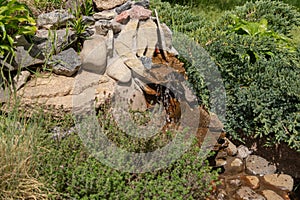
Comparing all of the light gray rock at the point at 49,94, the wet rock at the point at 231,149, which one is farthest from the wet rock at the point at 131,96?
the wet rock at the point at 231,149

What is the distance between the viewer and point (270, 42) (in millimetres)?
4520

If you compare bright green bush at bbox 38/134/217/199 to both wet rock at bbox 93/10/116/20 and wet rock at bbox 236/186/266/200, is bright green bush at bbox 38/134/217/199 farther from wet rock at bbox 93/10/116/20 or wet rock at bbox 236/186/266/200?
wet rock at bbox 93/10/116/20

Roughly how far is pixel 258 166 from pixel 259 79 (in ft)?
3.08

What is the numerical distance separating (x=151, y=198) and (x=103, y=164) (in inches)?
18.4

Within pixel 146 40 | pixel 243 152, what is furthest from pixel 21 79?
pixel 243 152

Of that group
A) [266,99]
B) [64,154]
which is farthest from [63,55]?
[266,99]

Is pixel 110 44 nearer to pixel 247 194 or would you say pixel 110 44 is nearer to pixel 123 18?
pixel 123 18

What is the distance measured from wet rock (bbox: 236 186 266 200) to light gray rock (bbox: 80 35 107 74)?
1817 millimetres

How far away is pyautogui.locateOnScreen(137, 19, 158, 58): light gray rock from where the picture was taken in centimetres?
457

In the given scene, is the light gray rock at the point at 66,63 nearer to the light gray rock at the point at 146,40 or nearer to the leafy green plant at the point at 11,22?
the leafy green plant at the point at 11,22

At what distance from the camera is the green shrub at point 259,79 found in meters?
4.11

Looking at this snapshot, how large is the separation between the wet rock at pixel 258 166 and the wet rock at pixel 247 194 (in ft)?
1.02

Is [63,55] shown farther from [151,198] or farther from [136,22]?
[151,198]

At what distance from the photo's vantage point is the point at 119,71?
4.47 metres
